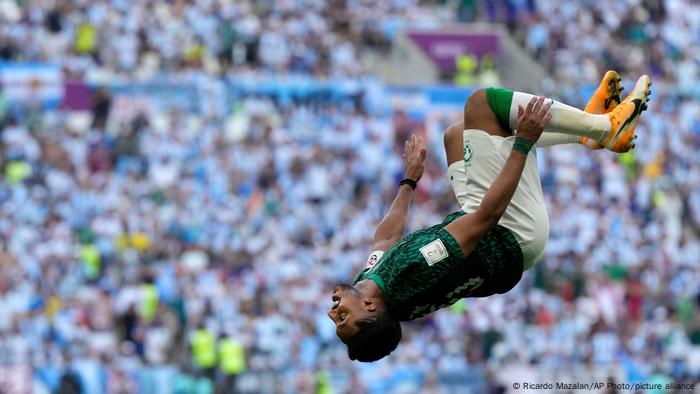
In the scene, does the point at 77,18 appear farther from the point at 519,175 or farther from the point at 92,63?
the point at 519,175

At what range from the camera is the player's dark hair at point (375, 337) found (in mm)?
7484

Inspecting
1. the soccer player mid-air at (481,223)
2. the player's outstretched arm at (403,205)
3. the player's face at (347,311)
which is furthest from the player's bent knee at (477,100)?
the player's face at (347,311)

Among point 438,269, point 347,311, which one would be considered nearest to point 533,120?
point 438,269

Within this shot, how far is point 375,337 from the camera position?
750 cm

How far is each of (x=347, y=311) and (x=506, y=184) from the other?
1018 millimetres

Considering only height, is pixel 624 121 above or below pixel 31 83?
above

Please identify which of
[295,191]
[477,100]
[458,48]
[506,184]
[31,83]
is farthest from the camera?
[458,48]

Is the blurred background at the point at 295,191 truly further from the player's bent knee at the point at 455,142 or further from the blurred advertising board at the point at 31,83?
the player's bent knee at the point at 455,142

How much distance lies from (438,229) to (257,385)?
8.59m

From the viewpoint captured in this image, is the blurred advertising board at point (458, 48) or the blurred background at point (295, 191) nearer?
the blurred background at point (295, 191)

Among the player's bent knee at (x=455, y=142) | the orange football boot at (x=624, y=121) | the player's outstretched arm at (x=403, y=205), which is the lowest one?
the player's outstretched arm at (x=403, y=205)

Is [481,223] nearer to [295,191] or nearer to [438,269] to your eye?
[438,269]

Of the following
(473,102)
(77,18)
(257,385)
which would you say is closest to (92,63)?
(77,18)

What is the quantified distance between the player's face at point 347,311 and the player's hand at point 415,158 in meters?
1.38
